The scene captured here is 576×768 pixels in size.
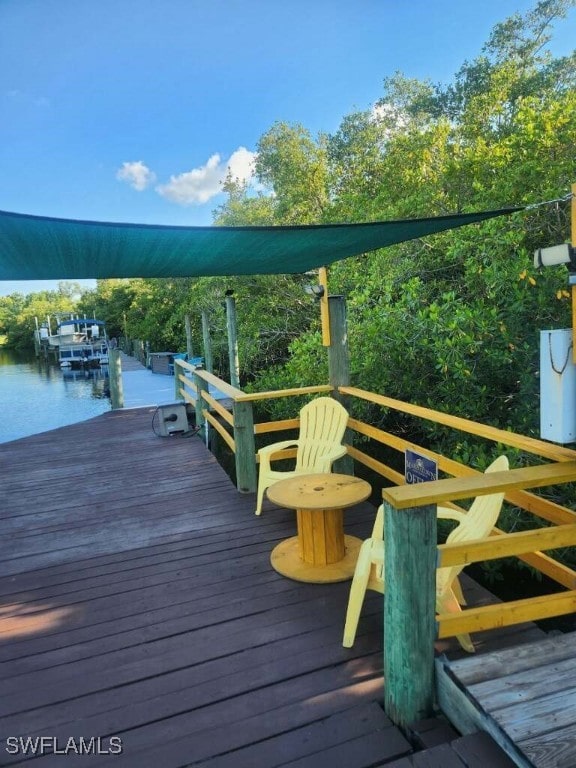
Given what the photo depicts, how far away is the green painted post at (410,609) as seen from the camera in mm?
1481

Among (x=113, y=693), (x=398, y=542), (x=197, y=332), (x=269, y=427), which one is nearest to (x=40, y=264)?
(x=269, y=427)

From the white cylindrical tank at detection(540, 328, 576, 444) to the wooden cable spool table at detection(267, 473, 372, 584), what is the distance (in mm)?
1136

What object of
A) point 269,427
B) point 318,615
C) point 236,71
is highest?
point 236,71

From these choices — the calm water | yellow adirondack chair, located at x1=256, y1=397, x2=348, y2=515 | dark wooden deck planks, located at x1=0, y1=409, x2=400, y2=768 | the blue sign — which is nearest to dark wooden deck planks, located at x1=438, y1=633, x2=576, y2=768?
dark wooden deck planks, located at x1=0, y1=409, x2=400, y2=768

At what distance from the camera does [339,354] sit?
3.93 metres

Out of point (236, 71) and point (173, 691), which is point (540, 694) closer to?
point (173, 691)

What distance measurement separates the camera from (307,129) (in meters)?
14.6

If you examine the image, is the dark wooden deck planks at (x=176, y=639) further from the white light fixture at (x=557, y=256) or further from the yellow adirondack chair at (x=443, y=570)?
the white light fixture at (x=557, y=256)

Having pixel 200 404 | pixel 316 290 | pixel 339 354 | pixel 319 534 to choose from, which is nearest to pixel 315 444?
pixel 339 354

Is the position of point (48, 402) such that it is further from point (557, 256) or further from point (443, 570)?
point (557, 256)

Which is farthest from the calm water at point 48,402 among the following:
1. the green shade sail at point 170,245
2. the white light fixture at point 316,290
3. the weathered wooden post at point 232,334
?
the white light fixture at point 316,290

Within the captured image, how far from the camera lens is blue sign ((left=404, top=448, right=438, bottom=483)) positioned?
2.26 m

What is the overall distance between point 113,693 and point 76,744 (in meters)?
0.22

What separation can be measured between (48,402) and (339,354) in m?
9.86
